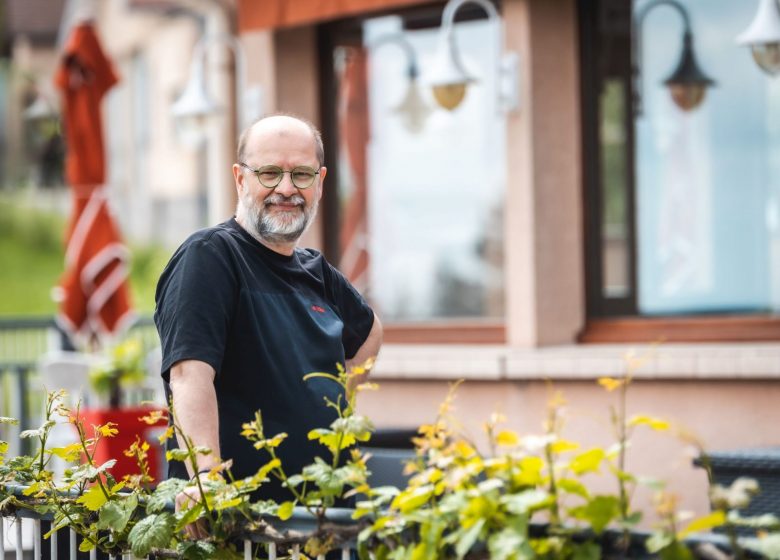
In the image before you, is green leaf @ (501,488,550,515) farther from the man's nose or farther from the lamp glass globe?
the lamp glass globe

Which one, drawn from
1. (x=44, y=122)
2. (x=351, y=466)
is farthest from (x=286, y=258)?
(x=44, y=122)

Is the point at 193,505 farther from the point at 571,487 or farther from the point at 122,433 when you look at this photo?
the point at 122,433

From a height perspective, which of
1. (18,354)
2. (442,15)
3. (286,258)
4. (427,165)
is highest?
(442,15)

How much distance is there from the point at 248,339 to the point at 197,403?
242 millimetres

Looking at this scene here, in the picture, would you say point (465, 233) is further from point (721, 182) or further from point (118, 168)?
point (118, 168)

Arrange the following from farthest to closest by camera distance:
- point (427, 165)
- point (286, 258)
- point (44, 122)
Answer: point (44, 122) → point (427, 165) → point (286, 258)

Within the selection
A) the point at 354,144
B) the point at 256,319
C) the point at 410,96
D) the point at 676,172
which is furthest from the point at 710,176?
the point at 256,319

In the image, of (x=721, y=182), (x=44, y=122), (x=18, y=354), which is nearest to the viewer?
(x=721, y=182)

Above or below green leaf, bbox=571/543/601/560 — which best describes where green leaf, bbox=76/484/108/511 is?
below

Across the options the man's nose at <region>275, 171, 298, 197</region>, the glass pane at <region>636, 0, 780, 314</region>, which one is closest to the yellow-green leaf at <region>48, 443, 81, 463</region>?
the man's nose at <region>275, 171, 298, 197</region>

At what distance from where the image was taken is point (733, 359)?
6332 mm

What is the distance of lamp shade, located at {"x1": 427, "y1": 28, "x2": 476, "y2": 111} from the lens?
7.05m

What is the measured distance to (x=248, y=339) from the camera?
328 cm

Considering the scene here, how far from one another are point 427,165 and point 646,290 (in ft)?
5.28
